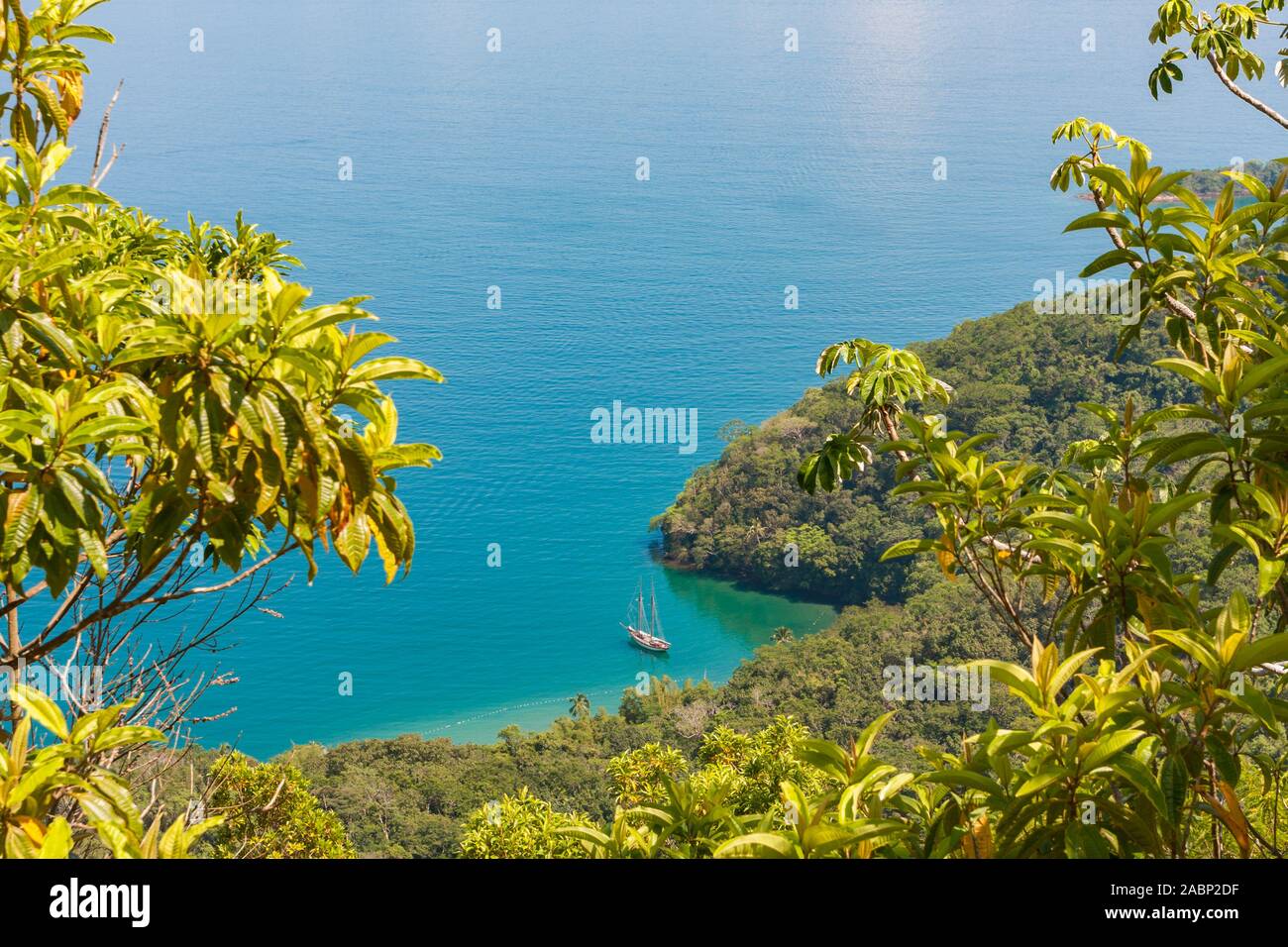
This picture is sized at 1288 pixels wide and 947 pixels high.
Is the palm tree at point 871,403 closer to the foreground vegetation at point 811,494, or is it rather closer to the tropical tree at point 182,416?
the foreground vegetation at point 811,494

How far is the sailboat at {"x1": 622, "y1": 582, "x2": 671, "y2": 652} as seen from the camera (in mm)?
28594

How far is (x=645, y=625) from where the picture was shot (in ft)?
98.0

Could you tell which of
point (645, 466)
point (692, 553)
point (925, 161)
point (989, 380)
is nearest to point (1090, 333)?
point (989, 380)

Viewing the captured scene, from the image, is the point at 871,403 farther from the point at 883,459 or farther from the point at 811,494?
the point at 883,459

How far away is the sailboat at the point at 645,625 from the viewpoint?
93.8 ft

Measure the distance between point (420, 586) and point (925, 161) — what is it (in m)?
48.6

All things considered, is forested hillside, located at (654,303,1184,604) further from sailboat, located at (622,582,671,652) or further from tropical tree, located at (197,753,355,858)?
tropical tree, located at (197,753,355,858)

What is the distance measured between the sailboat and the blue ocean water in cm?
39

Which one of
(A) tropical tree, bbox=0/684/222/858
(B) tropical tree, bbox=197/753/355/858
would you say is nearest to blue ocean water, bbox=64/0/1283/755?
(B) tropical tree, bbox=197/753/355/858

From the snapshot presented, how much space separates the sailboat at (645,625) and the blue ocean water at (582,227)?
1.29ft

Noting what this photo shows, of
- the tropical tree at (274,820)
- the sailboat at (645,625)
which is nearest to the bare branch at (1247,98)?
the tropical tree at (274,820)

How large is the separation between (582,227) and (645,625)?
35.3m

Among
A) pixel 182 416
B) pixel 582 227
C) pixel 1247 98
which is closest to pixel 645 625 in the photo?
pixel 1247 98

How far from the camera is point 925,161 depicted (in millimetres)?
69438
